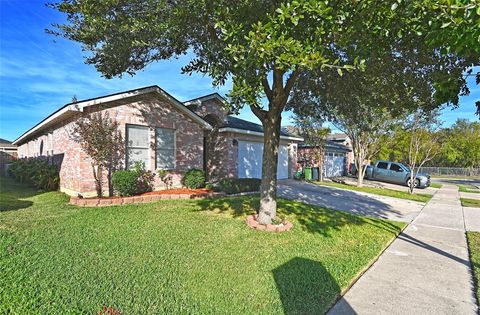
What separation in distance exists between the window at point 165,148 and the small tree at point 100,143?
5.42 feet

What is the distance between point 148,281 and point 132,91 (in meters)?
8.34

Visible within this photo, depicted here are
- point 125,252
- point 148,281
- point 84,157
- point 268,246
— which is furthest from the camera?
point 84,157

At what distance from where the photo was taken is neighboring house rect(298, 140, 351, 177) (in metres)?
22.7

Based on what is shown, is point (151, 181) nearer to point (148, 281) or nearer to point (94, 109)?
point (94, 109)

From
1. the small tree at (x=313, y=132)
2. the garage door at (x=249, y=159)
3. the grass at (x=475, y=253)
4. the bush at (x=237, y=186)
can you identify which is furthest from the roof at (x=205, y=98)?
the grass at (x=475, y=253)

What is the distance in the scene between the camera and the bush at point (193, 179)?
11.6 m

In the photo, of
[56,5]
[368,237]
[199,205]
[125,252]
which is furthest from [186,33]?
[368,237]

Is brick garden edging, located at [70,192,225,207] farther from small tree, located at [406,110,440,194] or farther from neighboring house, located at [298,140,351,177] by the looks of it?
neighboring house, located at [298,140,351,177]

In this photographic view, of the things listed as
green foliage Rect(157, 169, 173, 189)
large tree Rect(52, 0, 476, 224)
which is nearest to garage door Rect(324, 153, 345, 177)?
green foliage Rect(157, 169, 173, 189)

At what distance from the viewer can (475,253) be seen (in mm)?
5594

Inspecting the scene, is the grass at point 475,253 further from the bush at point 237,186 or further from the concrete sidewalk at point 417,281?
the bush at point 237,186

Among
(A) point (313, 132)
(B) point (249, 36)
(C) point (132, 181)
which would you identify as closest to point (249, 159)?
(A) point (313, 132)

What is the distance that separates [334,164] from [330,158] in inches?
51.3

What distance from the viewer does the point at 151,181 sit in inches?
432
